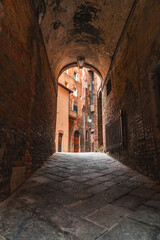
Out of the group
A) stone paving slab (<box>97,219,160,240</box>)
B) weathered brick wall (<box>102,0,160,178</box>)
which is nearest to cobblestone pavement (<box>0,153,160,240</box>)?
stone paving slab (<box>97,219,160,240</box>)

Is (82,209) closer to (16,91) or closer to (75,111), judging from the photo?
(16,91)

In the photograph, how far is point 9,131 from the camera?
266 cm

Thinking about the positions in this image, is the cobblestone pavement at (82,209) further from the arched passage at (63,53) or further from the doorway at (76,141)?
the doorway at (76,141)

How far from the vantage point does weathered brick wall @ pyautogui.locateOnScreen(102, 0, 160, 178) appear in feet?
11.6

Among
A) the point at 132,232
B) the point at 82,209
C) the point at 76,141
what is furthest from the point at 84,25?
the point at 76,141

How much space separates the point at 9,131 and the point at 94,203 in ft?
5.86

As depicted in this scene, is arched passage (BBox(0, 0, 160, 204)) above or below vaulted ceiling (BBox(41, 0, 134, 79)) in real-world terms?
below

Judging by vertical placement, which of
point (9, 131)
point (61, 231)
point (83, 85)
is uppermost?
point (83, 85)

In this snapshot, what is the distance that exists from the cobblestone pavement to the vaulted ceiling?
4.14 meters

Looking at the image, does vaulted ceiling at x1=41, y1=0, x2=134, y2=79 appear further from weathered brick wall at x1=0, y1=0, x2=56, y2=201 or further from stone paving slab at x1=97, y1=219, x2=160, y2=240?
stone paving slab at x1=97, y1=219, x2=160, y2=240

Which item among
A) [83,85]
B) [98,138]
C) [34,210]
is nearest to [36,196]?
[34,210]

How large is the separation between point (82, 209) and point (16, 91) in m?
2.24

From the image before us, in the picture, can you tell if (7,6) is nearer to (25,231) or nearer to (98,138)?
(25,231)

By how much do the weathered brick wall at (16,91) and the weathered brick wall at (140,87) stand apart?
8.71ft
